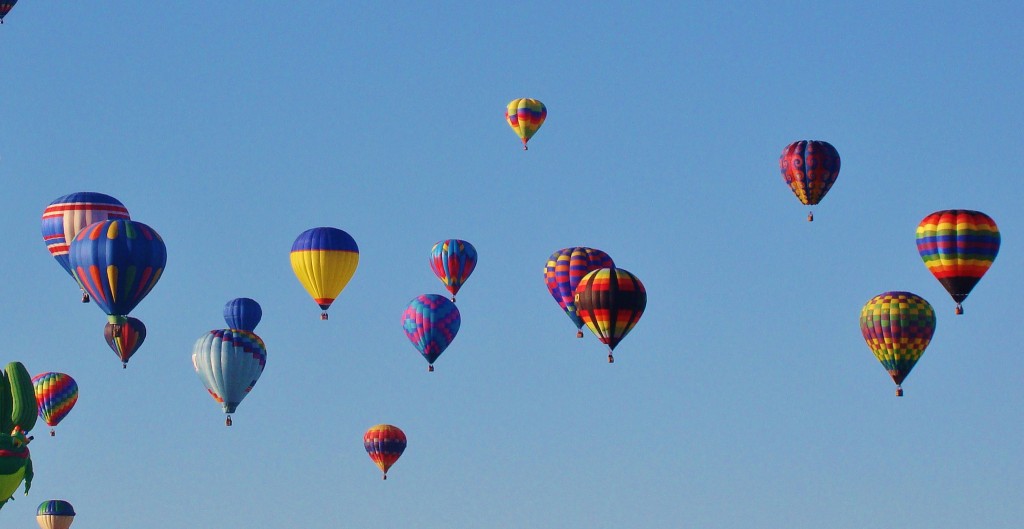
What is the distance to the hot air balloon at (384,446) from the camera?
97.6 m

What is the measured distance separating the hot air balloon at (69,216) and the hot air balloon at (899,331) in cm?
2552

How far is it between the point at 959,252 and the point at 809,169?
21.7ft

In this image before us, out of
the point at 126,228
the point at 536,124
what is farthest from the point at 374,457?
the point at 126,228

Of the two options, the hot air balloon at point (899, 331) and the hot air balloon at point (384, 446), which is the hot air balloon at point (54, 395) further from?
the hot air balloon at point (899, 331)

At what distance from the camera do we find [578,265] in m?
90.2

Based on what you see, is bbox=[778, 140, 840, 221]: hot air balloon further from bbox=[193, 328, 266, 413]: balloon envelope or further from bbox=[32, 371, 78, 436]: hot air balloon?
bbox=[32, 371, 78, 436]: hot air balloon

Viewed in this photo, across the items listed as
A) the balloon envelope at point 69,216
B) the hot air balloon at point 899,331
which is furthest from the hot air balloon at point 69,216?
the hot air balloon at point 899,331

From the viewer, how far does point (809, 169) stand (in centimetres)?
8719

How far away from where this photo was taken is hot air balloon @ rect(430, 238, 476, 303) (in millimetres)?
95250

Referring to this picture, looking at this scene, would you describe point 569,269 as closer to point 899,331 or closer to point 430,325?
point 430,325

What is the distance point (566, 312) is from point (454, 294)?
6.62 metres

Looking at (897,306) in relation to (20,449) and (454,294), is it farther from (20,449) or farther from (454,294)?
(20,449)

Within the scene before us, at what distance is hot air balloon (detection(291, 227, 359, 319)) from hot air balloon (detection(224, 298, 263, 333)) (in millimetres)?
12004

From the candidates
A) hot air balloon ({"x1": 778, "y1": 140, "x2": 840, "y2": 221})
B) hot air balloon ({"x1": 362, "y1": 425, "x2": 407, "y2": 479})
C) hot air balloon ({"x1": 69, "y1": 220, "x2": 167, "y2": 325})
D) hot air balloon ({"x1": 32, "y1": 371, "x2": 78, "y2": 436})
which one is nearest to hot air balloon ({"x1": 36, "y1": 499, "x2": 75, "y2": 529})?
hot air balloon ({"x1": 32, "y1": 371, "x2": 78, "y2": 436})
